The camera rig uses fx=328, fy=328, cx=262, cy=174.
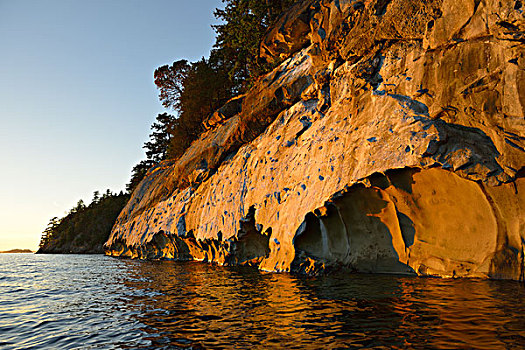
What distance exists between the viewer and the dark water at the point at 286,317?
4.56 m

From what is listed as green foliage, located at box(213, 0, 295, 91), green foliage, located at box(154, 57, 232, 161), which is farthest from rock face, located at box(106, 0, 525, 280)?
green foliage, located at box(154, 57, 232, 161)

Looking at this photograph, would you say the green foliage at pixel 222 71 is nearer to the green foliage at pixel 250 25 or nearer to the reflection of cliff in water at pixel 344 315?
the green foliage at pixel 250 25

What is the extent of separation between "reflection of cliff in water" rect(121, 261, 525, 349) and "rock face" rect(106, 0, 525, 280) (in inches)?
62.3

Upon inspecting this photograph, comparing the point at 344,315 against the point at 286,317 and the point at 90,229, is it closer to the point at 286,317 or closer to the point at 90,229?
the point at 286,317

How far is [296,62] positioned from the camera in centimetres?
1820

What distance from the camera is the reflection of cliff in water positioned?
176 inches

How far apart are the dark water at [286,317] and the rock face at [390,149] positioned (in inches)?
58.4

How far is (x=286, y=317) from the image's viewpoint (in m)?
5.92

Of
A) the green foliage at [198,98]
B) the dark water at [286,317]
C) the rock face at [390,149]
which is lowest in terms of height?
the dark water at [286,317]

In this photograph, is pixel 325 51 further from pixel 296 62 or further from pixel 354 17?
pixel 296 62

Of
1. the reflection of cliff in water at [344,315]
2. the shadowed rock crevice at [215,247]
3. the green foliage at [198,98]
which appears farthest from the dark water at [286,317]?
the green foliage at [198,98]

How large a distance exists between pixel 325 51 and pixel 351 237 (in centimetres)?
823

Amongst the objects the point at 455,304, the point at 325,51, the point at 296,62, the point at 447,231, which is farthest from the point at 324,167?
the point at 296,62

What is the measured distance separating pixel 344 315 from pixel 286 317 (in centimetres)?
102
